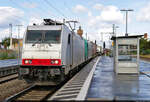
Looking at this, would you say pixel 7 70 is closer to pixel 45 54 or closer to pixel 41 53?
pixel 41 53

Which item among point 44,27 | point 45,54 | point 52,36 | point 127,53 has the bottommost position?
point 45,54

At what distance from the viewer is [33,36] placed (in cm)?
1326

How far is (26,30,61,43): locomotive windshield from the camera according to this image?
1305 cm

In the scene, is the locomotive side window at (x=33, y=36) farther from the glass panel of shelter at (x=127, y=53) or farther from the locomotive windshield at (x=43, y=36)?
the glass panel of shelter at (x=127, y=53)

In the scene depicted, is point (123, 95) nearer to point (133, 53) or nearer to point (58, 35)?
point (58, 35)

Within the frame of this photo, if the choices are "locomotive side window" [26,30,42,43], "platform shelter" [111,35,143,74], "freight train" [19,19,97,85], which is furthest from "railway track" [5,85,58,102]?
"platform shelter" [111,35,143,74]

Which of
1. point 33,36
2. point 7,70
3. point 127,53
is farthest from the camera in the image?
point 7,70

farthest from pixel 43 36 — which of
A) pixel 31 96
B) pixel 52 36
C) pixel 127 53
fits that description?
pixel 127 53

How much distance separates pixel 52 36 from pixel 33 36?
1036 mm

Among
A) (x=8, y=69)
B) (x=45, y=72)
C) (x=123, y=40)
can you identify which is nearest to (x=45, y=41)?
(x=45, y=72)

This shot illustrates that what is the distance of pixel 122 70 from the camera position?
1778cm

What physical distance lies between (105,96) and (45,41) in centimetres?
510

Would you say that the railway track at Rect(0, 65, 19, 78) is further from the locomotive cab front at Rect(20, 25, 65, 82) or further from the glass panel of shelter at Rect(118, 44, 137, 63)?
the glass panel of shelter at Rect(118, 44, 137, 63)

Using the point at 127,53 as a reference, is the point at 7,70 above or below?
below
